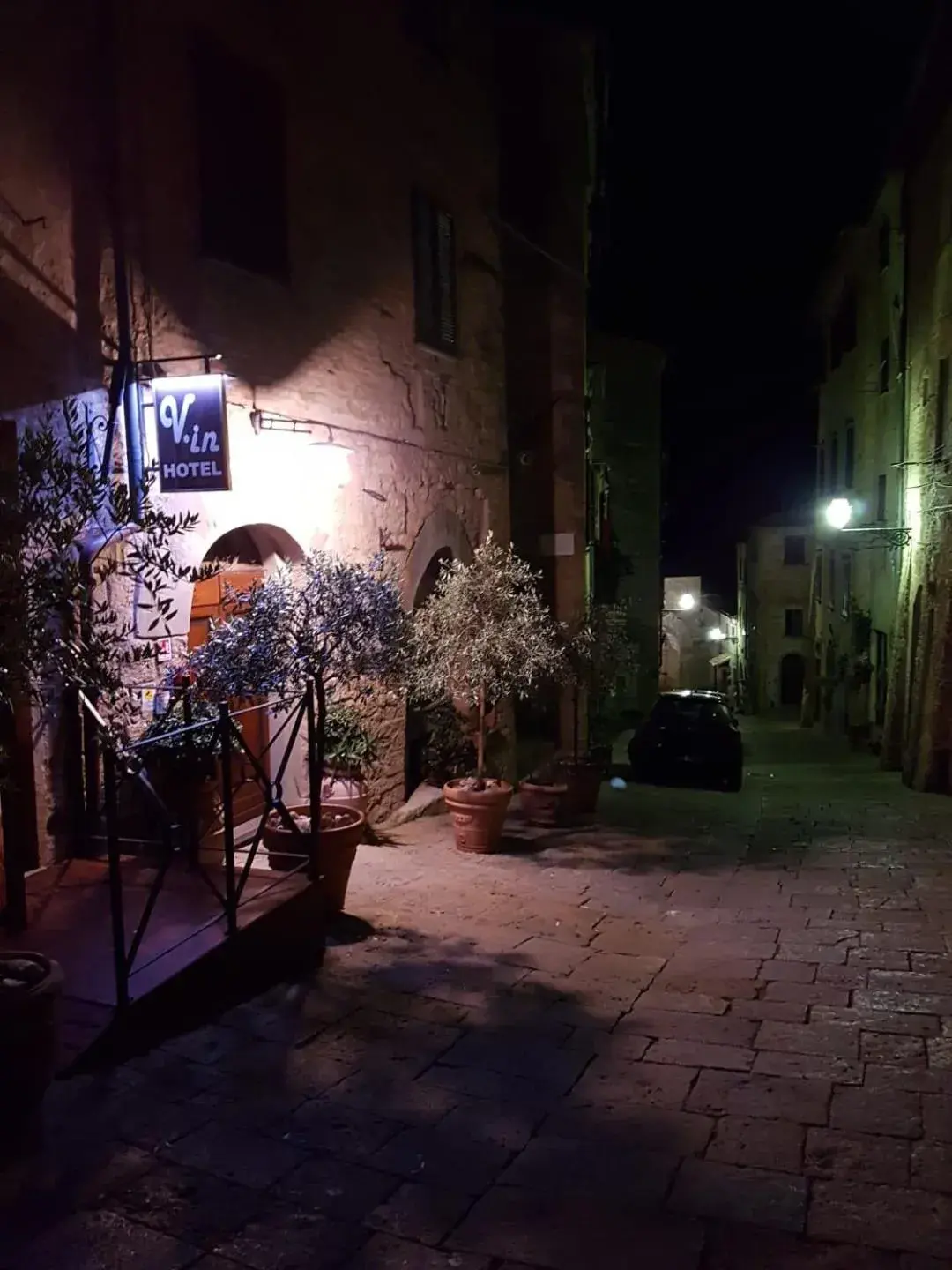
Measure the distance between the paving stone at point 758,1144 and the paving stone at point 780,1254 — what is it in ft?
1.44

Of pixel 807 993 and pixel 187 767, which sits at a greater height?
pixel 187 767

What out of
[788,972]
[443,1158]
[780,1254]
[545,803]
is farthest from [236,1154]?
[545,803]

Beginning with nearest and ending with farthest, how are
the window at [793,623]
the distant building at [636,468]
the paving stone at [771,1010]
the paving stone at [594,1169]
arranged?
the paving stone at [594,1169] → the paving stone at [771,1010] → the distant building at [636,468] → the window at [793,623]

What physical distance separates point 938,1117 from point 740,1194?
40.6 inches

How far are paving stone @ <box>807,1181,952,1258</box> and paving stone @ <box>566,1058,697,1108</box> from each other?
0.80 m

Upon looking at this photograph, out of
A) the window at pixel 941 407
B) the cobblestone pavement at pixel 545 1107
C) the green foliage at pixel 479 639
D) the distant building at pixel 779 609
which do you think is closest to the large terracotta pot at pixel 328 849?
the cobblestone pavement at pixel 545 1107

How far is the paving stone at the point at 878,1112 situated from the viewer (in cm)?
374

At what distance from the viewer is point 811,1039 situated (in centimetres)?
461

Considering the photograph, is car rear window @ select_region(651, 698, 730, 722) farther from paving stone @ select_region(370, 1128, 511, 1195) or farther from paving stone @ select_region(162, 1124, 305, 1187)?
paving stone @ select_region(162, 1124, 305, 1187)

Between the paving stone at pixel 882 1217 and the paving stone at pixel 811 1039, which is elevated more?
the paving stone at pixel 882 1217

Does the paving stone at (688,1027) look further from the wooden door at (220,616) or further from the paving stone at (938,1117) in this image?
the wooden door at (220,616)

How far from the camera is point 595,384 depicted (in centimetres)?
2225

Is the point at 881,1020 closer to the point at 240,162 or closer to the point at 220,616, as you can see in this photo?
the point at 220,616

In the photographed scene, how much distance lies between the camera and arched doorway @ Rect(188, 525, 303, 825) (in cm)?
777
